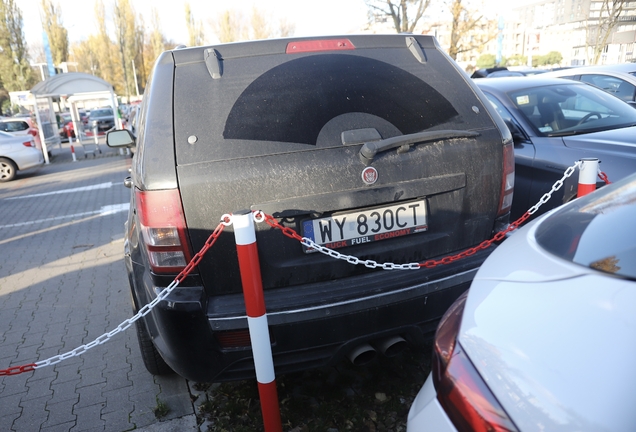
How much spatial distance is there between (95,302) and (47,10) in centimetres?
5732

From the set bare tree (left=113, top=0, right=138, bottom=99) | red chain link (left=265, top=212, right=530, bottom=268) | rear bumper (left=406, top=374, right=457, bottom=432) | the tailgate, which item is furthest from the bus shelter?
bare tree (left=113, top=0, right=138, bottom=99)

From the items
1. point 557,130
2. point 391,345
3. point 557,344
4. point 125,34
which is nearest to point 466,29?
point 557,130

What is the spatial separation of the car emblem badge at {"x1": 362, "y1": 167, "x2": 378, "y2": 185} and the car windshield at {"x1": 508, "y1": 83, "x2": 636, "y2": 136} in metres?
3.00

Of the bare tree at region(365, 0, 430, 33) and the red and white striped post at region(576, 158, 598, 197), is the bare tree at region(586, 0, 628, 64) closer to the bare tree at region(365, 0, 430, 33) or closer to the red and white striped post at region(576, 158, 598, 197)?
the bare tree at region(365, 0, 430, 33)

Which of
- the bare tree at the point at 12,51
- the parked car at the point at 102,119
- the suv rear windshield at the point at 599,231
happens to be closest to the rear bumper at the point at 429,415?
the suv rear windshield at the point at 599,231

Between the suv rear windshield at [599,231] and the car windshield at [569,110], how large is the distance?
3.33m

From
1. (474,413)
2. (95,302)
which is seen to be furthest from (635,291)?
(95,302)

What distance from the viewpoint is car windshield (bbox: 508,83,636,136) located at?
16.4 ft

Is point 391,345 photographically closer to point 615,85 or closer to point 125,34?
point 615,85

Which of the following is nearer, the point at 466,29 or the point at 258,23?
the point at 466,29

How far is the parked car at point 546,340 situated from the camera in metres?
1.06

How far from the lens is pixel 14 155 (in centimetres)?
1467

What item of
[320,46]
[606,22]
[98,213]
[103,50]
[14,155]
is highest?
[103,50]

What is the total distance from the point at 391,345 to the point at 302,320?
50 cm
